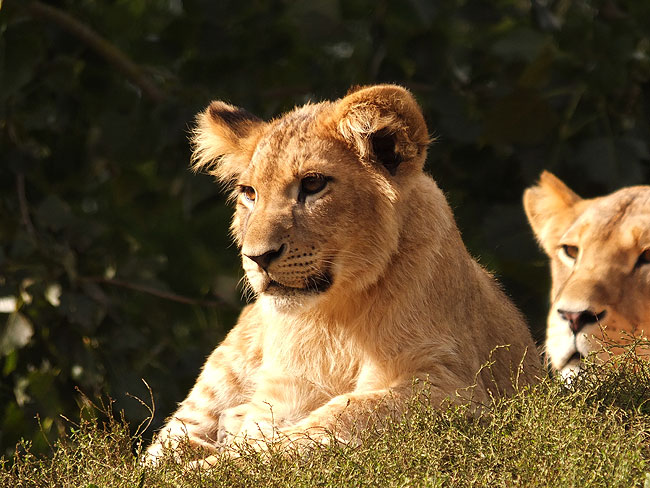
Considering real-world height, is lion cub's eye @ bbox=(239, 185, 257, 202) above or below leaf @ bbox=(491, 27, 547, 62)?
below

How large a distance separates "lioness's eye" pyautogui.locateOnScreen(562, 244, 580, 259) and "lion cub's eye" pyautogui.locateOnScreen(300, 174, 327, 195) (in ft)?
3.86

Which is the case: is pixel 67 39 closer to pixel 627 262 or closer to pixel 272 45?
pixel 272 45

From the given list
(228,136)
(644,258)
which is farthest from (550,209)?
(228,136)

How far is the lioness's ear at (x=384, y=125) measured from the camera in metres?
Answer: 3.07

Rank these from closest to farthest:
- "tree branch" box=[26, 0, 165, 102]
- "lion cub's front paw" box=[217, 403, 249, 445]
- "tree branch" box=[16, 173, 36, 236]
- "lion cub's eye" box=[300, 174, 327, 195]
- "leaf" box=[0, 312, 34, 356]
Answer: "lion cub's eye" box=[300, 174, 327, 195] < "lion cub's front paw" box=[217, 403, 249, 445] < "leaf" box=[0, 312, 34, 356] < "tree branch" box=[16, 173, 36, 236] < "tree branch" box=[26, 0, 165, 102]

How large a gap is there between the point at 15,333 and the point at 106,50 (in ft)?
5.78

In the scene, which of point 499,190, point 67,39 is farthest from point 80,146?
point 499,190

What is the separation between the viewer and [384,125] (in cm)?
309

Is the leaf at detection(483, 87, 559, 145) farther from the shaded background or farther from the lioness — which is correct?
the lioness

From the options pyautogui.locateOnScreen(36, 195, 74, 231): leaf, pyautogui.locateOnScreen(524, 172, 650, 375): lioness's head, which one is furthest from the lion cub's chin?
pyautogui.locateOnScreen(36, 195, 74, 231): leaf

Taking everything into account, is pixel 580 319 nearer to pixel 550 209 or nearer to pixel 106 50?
pixel 550 209

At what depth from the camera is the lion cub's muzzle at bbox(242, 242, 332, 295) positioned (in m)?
3.00

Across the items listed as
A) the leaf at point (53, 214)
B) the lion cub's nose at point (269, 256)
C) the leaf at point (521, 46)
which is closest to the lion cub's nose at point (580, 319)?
the lion cub's nose at point (269, 256)

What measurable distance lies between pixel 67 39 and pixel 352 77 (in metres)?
1.50
